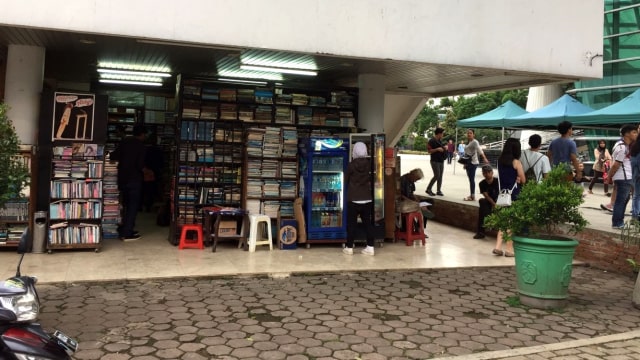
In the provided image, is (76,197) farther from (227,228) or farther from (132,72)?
(132,72)

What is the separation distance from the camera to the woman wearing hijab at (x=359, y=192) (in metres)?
7.38

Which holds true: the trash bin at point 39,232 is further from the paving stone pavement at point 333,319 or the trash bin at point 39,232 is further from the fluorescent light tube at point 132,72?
the fluorescent light tube at point 132,72

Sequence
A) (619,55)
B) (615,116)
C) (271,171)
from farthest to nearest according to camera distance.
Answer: (619,55) < (615,116) < (271,171)

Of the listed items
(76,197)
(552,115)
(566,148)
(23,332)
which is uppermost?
(552,115)

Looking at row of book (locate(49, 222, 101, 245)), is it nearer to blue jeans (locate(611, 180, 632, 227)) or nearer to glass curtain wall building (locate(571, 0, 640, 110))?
blue jeans (locate(611, 180, 632, 227))

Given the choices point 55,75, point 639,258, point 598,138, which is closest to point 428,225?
point 639,258

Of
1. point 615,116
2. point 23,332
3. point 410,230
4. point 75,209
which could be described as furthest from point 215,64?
point 615,116

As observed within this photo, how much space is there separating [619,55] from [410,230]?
51.4 ft

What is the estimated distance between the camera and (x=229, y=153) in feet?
27.1

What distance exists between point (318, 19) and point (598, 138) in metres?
17.6

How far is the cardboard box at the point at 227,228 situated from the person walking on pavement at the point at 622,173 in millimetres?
5596

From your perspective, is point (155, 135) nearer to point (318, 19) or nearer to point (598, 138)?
point (318, 19)

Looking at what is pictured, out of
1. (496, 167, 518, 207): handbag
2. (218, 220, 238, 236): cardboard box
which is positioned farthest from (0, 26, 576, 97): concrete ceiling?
(218, 220, 238, 236): cardboard box

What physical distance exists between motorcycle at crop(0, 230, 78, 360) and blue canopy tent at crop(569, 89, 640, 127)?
38.4 ft
